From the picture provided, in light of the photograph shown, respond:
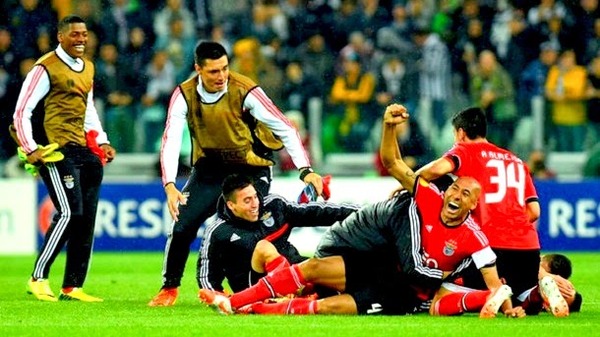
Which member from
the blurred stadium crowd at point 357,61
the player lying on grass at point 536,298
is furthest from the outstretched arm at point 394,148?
the blurred stadium crowd at point 357,61

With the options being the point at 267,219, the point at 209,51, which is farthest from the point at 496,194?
the point at 209,51

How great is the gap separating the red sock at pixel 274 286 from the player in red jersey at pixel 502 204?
143 centimetres

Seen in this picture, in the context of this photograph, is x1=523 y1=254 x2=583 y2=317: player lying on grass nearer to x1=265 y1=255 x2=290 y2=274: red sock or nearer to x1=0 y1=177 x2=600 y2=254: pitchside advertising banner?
x1=265 y1=255 x2=290 y2=274: red sock

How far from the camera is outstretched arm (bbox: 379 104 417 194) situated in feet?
33.9

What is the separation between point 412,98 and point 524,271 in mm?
9747

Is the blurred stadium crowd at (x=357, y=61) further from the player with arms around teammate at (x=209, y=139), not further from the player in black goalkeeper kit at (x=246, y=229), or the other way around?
the player in black goalkeeper kit at (x=246, y=229)

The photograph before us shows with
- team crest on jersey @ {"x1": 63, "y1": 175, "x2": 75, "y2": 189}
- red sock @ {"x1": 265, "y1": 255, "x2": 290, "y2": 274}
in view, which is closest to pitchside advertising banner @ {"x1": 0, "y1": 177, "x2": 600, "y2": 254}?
team crest on jersey @ {"x1": 63, "y1": 175, "x2": 75, "y2": 189}

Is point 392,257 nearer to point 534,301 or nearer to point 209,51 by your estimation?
point 534,301

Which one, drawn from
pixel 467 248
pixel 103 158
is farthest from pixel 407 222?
pixel 103 158

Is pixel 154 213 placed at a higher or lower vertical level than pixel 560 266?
lower

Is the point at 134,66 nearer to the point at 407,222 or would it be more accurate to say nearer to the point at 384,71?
the point at 384,71

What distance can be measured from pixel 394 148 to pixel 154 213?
9.75 m

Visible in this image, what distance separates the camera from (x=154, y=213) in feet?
65.5

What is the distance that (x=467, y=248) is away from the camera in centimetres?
1058
